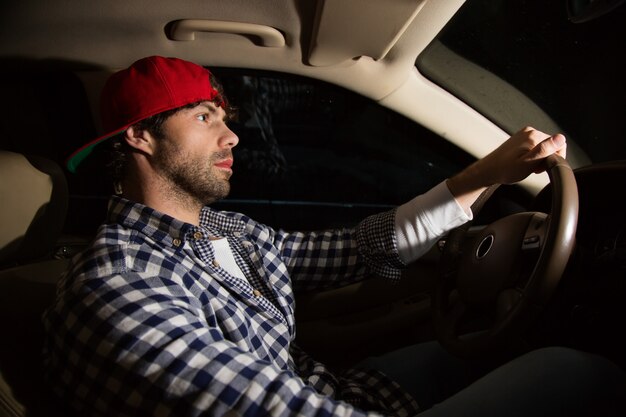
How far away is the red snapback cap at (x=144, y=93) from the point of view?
4.62 ft

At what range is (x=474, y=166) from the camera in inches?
55.0

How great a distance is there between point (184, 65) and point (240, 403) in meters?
1.07

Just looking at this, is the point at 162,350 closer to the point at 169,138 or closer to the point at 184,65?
the point at 169,138

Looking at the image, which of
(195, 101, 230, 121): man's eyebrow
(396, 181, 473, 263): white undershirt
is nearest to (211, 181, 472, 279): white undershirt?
(396, 181, 473, 263): white undershirt

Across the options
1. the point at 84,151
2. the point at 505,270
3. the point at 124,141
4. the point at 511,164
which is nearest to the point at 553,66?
the point at 511,164

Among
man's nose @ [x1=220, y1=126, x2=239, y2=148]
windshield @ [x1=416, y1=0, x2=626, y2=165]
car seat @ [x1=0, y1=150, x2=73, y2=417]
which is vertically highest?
windshield @ [x1=416, y1=0, x2=626, y2=165]

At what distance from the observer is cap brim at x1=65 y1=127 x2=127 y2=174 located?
140 centimetres

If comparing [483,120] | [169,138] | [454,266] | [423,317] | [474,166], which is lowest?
[423,317]

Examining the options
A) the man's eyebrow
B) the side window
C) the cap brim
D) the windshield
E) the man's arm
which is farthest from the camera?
the side window

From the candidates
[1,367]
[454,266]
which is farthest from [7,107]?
[454,266]

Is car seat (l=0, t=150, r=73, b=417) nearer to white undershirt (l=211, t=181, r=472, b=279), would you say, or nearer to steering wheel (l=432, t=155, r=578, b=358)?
white undershirt (l=211, t=181, r=472, b=279)

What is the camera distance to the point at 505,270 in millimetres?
1242

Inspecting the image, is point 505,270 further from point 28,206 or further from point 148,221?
point 28,206

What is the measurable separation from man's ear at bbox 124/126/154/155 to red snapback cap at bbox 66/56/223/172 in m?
0.04
